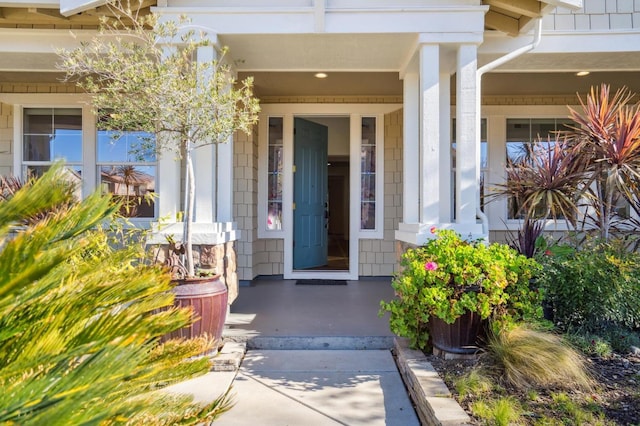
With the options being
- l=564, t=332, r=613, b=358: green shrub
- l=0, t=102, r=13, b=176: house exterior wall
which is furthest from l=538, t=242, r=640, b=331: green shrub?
l=0, t=102, r=13, b=176: house exterior wall

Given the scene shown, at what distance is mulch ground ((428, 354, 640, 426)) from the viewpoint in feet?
7.02

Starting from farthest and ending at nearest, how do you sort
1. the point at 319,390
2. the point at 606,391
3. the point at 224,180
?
the point at 224,180
the point at 319,390
the point at 606,391

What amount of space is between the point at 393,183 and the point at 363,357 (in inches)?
122

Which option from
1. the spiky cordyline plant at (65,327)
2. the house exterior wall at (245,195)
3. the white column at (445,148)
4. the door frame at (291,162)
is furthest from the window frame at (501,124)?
the spiky cordyline plant at (65,327)

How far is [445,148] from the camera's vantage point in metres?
4.24

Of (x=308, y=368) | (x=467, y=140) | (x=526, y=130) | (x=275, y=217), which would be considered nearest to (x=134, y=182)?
(x=275, y=217)

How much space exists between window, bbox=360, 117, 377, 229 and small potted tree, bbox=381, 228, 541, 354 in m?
2.92

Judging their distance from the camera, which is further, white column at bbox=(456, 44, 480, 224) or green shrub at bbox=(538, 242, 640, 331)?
white column at bbox=(456, 44, 480, 224)

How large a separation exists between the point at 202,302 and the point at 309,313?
1386 mm

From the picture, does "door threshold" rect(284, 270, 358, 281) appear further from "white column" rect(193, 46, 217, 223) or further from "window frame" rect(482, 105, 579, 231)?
"white column" rect(193, 46, 217, 223)

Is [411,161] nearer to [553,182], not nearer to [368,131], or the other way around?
[553,182]

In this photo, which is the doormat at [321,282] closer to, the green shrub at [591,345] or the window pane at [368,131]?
the window pane at [368,131]

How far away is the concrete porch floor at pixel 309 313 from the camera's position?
3.52 metres

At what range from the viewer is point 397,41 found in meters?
3.85
